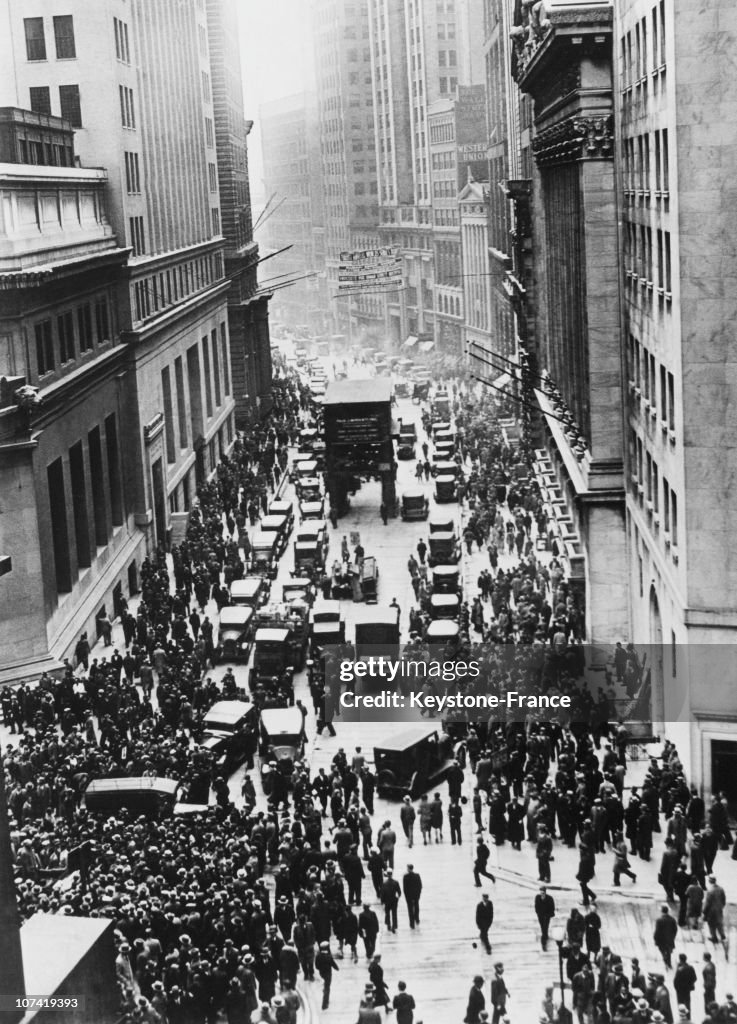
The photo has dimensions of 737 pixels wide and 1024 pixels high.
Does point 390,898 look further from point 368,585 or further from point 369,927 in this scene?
point 368,585

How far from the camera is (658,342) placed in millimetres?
38188

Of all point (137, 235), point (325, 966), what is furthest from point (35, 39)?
point (325, 966)

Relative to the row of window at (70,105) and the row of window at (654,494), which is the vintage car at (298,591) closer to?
the row of window at (654,494)

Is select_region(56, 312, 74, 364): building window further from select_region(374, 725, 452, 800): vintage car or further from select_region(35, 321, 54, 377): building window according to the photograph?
select_region(374, 725, 452, 800): vintage car

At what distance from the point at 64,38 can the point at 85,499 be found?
65.2 feet

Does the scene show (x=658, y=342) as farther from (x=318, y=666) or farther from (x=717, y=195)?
(x=318, y=666)

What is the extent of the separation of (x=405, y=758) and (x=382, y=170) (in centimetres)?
13616

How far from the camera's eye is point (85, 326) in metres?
54.1

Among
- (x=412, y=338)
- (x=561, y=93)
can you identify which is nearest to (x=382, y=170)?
(x=412, y=338)

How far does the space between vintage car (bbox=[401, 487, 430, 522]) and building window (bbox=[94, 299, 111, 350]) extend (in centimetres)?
1818

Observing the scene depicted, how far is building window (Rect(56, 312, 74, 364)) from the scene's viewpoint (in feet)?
163

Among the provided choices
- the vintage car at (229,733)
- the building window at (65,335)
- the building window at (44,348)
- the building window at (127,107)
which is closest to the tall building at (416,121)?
the building window at (127,107)

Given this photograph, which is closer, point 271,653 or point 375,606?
point 271,653

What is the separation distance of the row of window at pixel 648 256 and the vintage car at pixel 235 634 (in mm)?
15883
